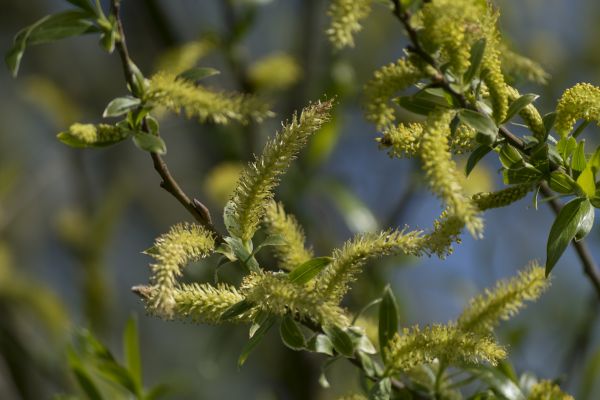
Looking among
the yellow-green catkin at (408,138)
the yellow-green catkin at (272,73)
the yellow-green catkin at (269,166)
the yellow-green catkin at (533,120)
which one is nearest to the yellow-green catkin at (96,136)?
the yellow-green catkin at (269,166)

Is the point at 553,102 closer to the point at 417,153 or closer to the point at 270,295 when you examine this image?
the point at 417,153

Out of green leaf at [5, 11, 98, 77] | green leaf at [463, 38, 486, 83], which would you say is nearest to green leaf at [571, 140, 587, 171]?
green leaf at [463, 38, 486, 83]

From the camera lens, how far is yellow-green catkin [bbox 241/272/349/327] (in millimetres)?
580

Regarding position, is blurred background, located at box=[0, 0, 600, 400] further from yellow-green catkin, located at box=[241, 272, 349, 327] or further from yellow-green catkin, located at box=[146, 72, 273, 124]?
yellow-green catkin, located at box=[241, 272, 349, 327]

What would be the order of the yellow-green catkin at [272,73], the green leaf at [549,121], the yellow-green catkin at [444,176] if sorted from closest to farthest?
the yellow-green catkin at [444,176]
the green leaf at [549,121]
the yellow-green catkin at [272,73]

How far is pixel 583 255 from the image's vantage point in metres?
0.79

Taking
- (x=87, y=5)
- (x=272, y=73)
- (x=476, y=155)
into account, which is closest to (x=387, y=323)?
(x=476, y=155)

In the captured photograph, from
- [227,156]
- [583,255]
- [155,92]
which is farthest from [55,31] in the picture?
[227,156]

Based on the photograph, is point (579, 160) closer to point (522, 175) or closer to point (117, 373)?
point (522, 175)

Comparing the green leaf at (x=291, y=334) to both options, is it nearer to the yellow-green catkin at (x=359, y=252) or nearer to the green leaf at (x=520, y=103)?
the yellow-green catkin at (x=359, y=252)

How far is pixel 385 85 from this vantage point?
26.0 inches

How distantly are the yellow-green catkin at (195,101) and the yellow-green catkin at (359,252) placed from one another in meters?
0.17

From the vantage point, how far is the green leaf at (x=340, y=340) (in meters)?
0.65

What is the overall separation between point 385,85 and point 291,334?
0.22 metres
